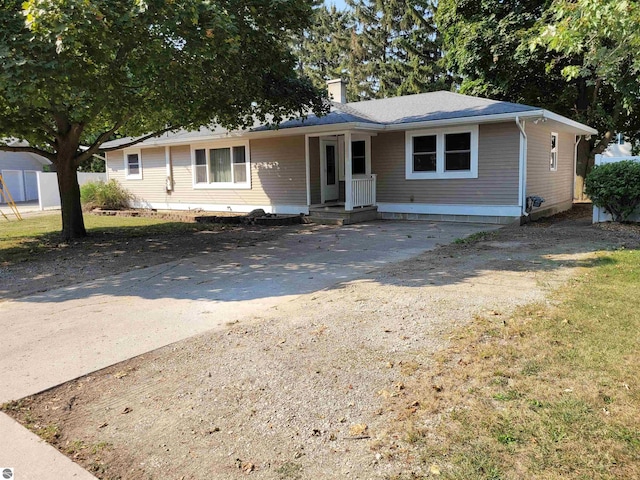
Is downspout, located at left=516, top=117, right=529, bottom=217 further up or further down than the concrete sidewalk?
further up

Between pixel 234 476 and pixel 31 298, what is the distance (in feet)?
17.2

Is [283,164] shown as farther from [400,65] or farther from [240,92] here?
[400,65]

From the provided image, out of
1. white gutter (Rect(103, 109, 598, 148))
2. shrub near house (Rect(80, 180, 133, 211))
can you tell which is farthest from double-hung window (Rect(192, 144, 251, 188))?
shrub near house (Rect(80, 180, 133, 211))

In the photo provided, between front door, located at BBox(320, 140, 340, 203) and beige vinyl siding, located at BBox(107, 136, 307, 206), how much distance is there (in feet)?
2.28

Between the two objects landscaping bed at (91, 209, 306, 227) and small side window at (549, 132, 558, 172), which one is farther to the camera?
small side window at (549, 132, 558, 172)

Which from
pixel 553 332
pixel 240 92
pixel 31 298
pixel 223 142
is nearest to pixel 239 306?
pixel 31 298

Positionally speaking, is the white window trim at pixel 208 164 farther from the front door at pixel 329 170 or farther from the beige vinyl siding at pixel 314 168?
the front door at pixel 329 170

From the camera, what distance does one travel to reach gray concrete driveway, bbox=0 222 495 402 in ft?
14.4

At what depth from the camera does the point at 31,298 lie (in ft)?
21.7

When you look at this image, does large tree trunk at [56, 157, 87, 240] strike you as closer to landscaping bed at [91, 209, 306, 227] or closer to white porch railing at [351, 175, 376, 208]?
landscaping bed at [91, 209, 306, 227]

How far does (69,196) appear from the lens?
38.5 feet

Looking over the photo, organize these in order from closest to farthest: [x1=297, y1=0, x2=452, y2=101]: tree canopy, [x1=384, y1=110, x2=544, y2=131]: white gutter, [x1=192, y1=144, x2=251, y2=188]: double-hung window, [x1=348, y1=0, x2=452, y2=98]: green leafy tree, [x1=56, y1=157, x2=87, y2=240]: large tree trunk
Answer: [x1=56, y1=157, x2=87, y2=240]: large tree trunk < [x1=384, y1=110, x2=544, y2=131]: white gutter < [x1=192, y1=144, x2=251, y2=188]: double-hung window < [x1=348, y1=0, x2=452, y2=98]: green leafy tree < [x1=297, y1=0, x2=452, y2=101]: tree canopy

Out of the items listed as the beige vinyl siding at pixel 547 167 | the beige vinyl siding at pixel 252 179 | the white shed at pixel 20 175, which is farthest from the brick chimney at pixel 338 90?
the white shed at pixel 20 175

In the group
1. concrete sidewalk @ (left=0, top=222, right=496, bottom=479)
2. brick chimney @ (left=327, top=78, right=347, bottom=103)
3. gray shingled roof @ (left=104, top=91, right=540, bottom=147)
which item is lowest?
concrete sidewalk @ (left=0, top=222, right=496, bottom=479)
